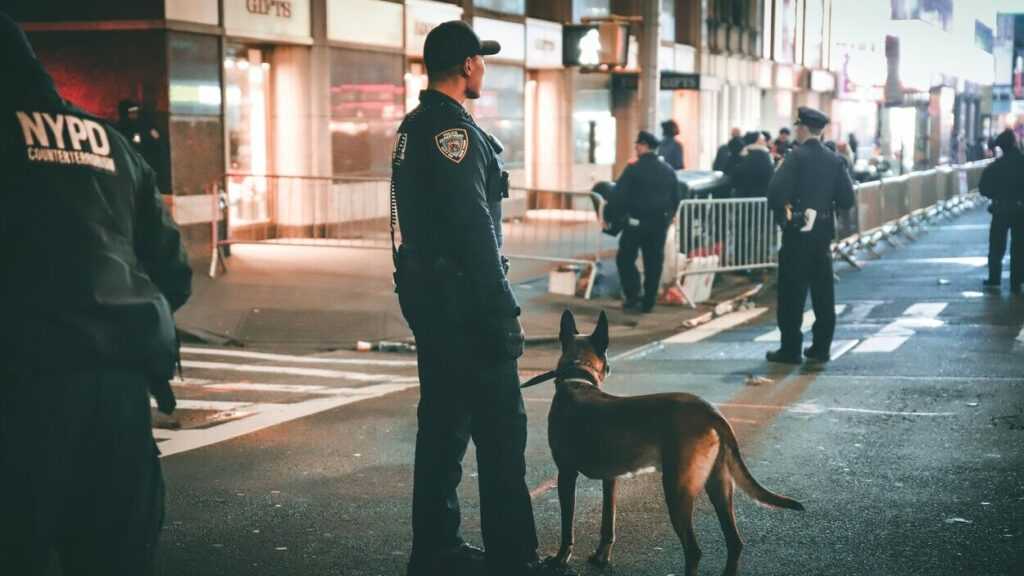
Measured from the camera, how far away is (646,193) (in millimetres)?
14609

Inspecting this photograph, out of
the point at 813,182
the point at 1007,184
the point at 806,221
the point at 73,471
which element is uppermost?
the point at 813,182

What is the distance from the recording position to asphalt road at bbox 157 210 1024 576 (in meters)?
5.56

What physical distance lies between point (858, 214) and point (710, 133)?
2016cm

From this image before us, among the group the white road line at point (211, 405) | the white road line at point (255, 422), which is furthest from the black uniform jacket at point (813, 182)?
the white road line at point (211, 405)

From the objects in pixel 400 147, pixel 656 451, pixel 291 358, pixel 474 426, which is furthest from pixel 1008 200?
pixel 400 147

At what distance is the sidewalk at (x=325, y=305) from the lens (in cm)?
1273

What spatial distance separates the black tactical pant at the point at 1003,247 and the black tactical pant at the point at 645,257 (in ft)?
13.7

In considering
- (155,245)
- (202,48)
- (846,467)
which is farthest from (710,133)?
(155,245)

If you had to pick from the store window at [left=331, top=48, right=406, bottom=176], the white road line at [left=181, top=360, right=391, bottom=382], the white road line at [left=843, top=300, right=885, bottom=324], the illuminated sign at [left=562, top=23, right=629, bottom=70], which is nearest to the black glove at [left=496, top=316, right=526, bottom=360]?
the white road line at [left=181, top=360, right=391, bottom=382]

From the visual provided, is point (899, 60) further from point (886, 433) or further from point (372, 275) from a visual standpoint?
point (886, 433)

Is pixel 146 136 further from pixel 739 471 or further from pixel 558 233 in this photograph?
pixel 739 471

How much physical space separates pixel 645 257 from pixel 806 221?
14.1ft

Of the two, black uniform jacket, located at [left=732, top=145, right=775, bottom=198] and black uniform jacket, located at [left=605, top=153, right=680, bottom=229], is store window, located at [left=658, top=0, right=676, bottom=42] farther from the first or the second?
black uniform jacket, located at [left=605, top=153, right=680, bottom=229]

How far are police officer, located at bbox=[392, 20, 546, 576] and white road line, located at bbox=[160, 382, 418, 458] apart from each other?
3.08 meters
